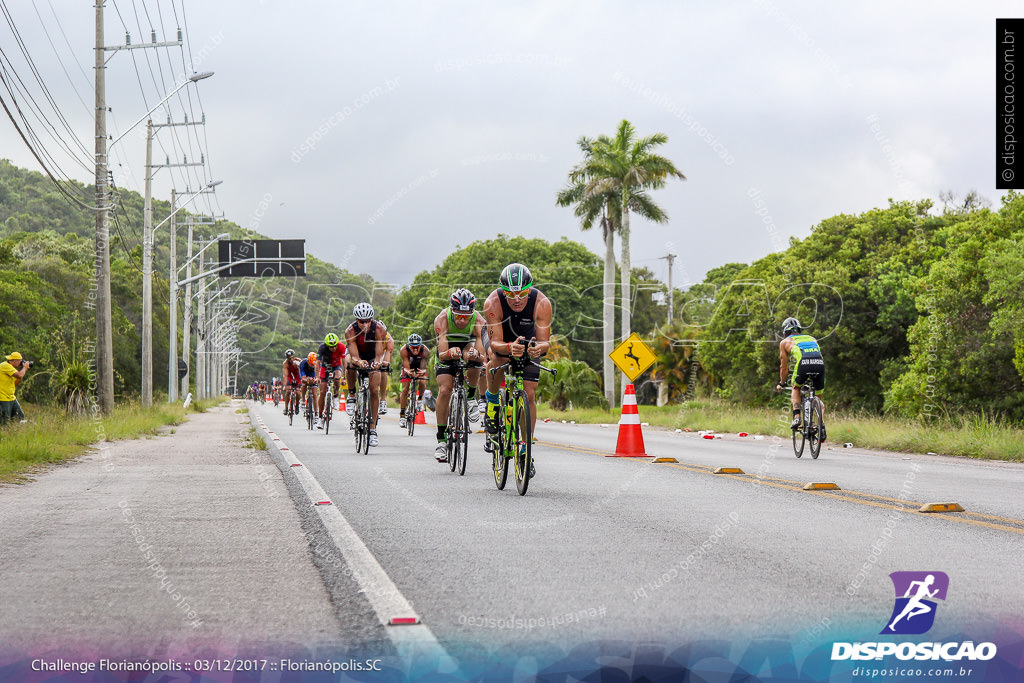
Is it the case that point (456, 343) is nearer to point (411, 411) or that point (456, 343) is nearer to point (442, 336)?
point (442, 336)

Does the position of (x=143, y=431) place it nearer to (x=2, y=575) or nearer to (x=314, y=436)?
(x=314, y=436)

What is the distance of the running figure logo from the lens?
4.48 metres

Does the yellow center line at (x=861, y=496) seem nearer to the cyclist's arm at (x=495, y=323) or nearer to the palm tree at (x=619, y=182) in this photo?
the cyclist's arm at (x=495, y=323)

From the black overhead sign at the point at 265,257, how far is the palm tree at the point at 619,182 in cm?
1597

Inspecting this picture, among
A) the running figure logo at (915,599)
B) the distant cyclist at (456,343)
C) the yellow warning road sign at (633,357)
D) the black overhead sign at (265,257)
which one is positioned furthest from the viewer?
the black overhead sign at (265,257)

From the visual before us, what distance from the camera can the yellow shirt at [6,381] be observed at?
2044 centimetres

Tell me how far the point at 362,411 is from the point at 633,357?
5.46m

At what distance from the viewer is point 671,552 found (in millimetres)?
6387

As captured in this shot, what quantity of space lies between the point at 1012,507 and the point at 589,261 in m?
61.0

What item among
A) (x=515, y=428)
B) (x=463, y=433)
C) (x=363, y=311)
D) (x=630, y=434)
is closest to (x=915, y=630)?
(x=515, y=428)

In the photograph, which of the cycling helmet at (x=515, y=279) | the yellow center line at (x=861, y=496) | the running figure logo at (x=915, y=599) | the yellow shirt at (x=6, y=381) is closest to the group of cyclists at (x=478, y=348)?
the cycling helmet at (x=515, y=279)

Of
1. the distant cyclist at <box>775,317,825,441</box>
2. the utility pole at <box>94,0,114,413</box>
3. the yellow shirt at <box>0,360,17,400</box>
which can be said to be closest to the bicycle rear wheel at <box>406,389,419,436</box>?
the utility pole at <box>94,0,114,413</box>

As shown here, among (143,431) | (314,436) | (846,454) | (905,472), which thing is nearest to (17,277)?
(143,431)

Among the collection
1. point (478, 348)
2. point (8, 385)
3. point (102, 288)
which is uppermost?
point (102, 288)
